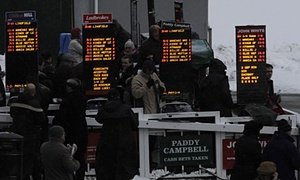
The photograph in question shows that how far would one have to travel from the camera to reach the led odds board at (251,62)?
16938 mm

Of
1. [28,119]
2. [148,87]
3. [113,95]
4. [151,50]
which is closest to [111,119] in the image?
[113,95]

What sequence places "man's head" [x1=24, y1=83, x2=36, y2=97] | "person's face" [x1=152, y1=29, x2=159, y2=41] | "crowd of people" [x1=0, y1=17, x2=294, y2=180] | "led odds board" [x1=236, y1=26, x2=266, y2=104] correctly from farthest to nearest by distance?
"person's face" [x1=152, y1=29, x2=159, y2=41] < "led odds board" [x1=236, y1=26, x2=266, y2=104] < "man's head" [x1=24, y1=83, x2=36, y2=97] < "crowd of people" [x1=0, y1=17, x2=294, y2=180]

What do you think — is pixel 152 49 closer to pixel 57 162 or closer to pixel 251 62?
pixel 251 62

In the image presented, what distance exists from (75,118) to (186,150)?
1886 millimetres

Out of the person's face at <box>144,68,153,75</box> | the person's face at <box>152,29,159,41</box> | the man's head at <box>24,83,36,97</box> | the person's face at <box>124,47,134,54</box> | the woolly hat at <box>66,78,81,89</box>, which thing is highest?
the person's face at <box>152,29,159,41</box>

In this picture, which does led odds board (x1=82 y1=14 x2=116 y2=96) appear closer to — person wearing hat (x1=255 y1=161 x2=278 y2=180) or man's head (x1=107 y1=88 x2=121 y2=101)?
man's head (x1=107 y1=88 x2=121 y2=101)

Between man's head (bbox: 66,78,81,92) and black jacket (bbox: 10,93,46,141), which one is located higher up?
man's head (bbox: 66,78,81,92)

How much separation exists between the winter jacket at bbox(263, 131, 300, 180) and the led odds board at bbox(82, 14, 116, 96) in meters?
4.21

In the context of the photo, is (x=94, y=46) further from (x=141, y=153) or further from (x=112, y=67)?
(x=141, y=153)

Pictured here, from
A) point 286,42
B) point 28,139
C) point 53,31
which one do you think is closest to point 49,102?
point 28,139

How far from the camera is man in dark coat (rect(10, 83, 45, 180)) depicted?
15.0 m

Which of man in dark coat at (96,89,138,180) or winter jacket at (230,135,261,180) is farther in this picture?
man in dark coat at (96,89,138,180)

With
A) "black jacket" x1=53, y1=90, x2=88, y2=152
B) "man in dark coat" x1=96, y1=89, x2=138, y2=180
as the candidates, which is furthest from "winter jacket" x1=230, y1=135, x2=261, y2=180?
"black jacket" x1=53, y1=90, x2=88, y2=152

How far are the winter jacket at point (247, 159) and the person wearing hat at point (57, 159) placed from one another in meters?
2.18
